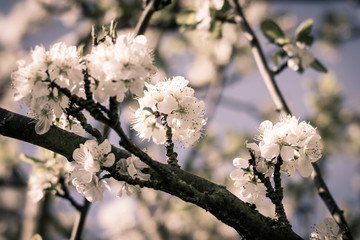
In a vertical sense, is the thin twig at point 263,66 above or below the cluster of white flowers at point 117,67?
above

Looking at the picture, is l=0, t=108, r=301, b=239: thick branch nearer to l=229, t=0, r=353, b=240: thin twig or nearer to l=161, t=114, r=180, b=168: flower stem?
l=161, t=114, r=180, b=168: flower stem

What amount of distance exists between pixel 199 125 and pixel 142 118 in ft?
0.84

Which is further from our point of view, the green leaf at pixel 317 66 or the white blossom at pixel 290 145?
the green leaf at pixel 317 66

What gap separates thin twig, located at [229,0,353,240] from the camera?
5.58ft

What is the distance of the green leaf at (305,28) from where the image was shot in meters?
2.29

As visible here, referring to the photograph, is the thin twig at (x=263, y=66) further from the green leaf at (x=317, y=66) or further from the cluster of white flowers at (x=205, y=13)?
the green leaf at (x=317, y=66)

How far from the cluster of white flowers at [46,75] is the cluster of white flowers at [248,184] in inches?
29.8

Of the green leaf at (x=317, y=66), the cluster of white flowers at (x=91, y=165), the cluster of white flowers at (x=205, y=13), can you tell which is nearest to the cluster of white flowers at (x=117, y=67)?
the cluster of white flowers at (x=91, y=165)

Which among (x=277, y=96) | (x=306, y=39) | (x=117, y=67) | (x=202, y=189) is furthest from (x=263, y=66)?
(x=117, y=67)

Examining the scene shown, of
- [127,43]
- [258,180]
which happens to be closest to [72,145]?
[127,43]

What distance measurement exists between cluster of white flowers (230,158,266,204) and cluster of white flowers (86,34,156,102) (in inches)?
23.9

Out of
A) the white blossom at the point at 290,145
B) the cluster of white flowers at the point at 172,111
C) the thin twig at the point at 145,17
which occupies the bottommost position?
the white blossom at the point at 290,145

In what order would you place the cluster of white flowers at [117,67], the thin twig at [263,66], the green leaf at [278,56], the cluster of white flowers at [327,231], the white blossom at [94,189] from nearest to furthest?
the cluster of white flowers at [117,67] → the white blossom at [94,189] → the cluster of white flowers at [327,231] → the thin twig at [263,66] → the green leaf at [278,56]

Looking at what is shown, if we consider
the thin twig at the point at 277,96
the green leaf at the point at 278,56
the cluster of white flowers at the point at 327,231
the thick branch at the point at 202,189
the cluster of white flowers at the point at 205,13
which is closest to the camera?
the thick branch at the point at 202,189
